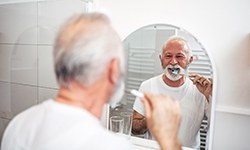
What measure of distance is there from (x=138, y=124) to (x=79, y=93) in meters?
0.80

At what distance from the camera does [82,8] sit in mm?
1407

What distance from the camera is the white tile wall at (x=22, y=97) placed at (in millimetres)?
1606

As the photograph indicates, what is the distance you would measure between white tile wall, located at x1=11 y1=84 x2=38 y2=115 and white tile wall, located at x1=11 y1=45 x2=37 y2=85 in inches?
1.7

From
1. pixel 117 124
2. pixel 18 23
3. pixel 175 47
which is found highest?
pixel 18 23

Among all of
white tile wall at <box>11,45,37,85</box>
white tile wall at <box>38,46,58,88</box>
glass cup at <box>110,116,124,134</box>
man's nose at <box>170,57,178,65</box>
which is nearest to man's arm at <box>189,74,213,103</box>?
man's nose at <box>170,57,178,65</box>

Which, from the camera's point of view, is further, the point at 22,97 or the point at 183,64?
the point at 22,97

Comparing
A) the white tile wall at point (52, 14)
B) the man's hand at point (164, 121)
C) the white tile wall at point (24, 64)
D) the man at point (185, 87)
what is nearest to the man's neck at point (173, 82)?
the man at point (185, 87)

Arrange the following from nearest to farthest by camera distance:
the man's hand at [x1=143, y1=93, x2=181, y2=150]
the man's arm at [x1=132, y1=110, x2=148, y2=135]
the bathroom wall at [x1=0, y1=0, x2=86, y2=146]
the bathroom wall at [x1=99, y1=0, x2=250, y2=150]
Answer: the man's hand at [x1=143, y1=93, x2=181, y2=150] → the bathroom wall at [x1=99, y1=0, x2=250, y2=150] → the man's arm at [x1=132, y1=110, x2=148, y2=135] → the bathroom wall at [x1=0, y1=0, x2=86, y2=146]

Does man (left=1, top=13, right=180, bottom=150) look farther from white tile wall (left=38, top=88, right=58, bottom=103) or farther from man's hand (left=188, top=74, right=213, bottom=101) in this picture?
white tile wall (left=38, top=88, right=58, bottom=103)

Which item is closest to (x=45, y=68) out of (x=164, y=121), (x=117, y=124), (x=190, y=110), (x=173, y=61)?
(x=117, y=124)

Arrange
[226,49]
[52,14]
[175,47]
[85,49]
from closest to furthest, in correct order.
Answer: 1. [85,49]
2. [226,49]
3. [175,47]
4. [52,14]

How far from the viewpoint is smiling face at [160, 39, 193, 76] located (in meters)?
1.22

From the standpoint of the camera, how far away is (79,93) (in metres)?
0.62

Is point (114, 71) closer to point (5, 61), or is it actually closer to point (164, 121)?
point (164, 121)
